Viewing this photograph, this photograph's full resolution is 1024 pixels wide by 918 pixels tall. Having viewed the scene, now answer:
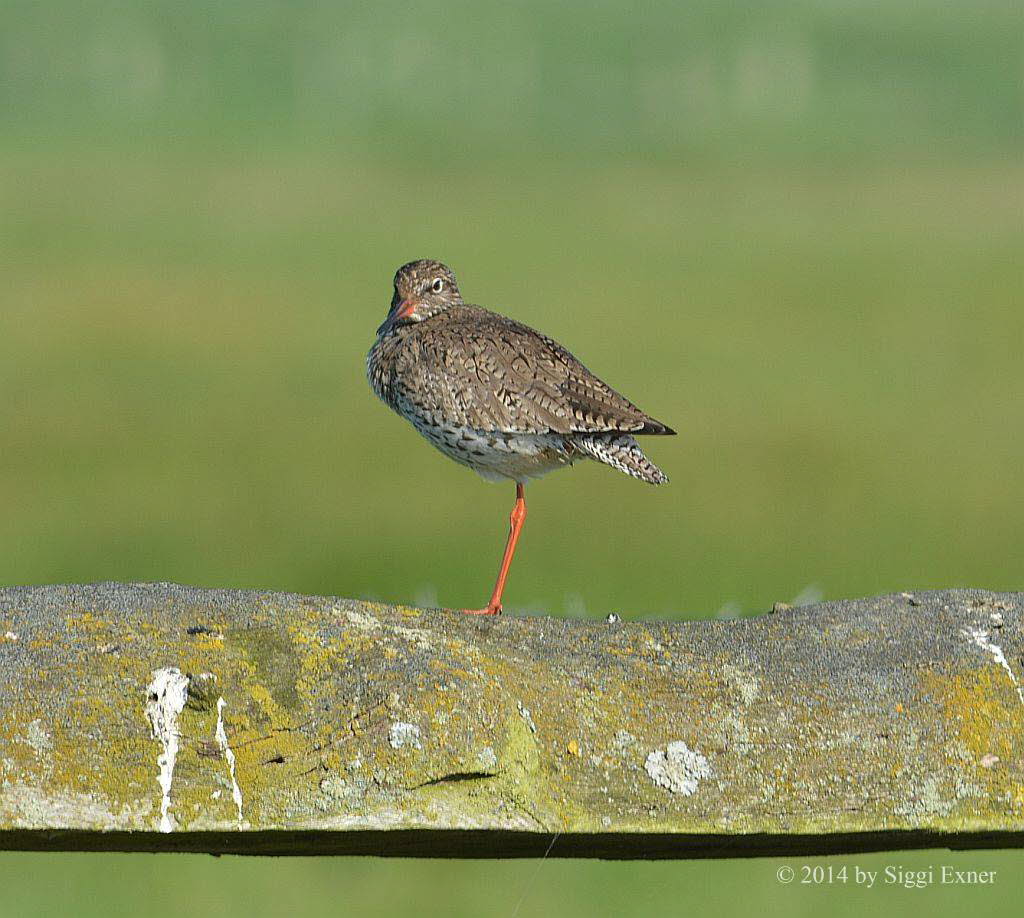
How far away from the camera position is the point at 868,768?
5.02m

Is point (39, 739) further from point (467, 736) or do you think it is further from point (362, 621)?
point (467, 736)

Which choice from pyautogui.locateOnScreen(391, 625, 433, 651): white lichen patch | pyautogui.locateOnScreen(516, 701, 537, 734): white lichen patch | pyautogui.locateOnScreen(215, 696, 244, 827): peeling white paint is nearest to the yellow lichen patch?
pyautogui.locateOnScreen(516, 701, 537, 734): white lichen patch

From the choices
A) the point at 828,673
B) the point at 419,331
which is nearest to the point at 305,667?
the point at 828,673

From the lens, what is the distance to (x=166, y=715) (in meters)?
4.80

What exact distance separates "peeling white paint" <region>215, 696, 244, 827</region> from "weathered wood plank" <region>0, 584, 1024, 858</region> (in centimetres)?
1

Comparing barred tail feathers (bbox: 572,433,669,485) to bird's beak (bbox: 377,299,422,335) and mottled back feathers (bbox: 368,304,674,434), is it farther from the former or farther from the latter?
bird's beak (bbox: 377,299,422,335)

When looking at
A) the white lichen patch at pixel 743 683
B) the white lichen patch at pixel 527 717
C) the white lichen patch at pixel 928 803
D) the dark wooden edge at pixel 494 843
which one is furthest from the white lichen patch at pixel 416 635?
the white lichen patch at pixel 928 803

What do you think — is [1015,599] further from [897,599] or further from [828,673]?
[828,673]

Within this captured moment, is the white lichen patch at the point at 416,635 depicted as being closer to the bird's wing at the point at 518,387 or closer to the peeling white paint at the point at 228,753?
the peeling white paint at the point at 228,753

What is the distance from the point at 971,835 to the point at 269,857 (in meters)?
2.50

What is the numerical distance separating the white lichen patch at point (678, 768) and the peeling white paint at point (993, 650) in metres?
1.21

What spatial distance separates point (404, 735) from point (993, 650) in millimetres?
2233

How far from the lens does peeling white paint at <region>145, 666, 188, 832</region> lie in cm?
466

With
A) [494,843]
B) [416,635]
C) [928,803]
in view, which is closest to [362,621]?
[416,635]
